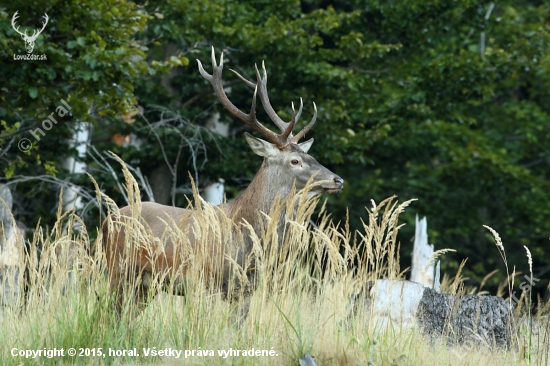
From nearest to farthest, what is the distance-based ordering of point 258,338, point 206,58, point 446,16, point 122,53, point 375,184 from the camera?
point 258,338 → point 122,53 → point 206,58 → point 446,16 → point 375,184

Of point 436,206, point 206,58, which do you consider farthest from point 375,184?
point 206,58

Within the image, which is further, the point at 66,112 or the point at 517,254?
the point at 517,254

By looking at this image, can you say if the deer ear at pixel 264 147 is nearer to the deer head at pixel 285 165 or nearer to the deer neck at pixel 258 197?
the deer head at pixel 285 165

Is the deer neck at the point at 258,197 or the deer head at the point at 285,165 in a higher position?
the deer head at the point at 285,165

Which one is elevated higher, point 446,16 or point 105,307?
point 446,16

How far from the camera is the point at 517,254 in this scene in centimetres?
1812

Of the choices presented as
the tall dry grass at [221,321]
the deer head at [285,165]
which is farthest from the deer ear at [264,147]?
the tall dry grass at [221,321]

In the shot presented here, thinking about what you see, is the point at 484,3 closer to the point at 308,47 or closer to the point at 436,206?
the point at 308,47

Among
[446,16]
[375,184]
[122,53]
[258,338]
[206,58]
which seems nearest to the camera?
[258,338]

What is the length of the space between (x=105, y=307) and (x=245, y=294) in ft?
3.50

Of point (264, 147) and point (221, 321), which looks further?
point (264, 147)

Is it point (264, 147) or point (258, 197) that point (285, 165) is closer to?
point (264, 147)

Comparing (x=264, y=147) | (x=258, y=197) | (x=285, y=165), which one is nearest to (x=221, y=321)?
(x=258, y=197)

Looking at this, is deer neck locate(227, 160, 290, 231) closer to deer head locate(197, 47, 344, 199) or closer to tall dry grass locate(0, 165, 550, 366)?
deer head locate(197, 47, 344, 199)
